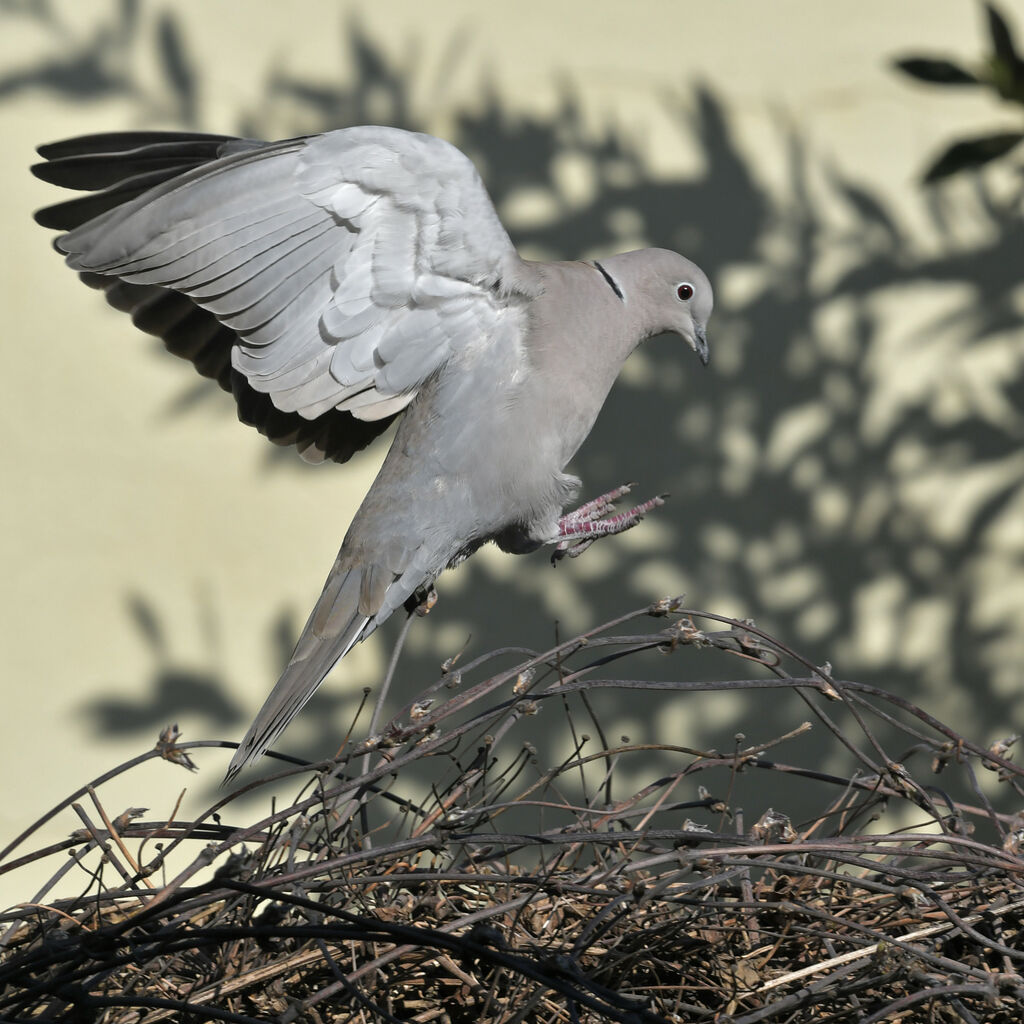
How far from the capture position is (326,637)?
6.72 ft

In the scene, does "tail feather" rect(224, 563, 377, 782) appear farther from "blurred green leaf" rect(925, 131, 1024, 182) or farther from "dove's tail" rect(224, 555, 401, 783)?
"blurred green leaf" rect(925, 131, 1024, 182)

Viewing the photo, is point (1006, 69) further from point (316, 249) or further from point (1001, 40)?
point (316, 249)

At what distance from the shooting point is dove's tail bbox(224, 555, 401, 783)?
1.88 metres

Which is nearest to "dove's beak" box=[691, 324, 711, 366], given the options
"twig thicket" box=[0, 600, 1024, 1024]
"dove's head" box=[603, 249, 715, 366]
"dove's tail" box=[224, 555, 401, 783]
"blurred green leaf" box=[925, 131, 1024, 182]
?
"dove's head" box=[603, 249, 715, 366]

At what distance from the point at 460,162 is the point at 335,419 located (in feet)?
1.80

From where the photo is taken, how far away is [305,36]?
3074 millimetres

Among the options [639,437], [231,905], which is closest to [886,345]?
[639,437]

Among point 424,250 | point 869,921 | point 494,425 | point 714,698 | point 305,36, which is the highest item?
point 305,36

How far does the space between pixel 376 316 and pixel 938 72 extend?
43.2 inches

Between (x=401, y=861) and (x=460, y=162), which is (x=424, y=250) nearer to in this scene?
(x=460, y=162)

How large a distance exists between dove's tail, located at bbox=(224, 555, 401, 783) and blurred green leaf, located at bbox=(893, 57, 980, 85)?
1.20 metres

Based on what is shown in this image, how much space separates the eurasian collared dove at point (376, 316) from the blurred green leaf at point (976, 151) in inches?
35.1

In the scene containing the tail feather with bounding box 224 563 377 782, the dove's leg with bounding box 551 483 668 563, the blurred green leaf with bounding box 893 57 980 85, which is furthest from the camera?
the dove's leg with bounding box 551 483 668 563

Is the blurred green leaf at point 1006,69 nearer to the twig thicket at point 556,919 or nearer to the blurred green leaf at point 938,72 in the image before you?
the blurred green leaf at point 938,72
